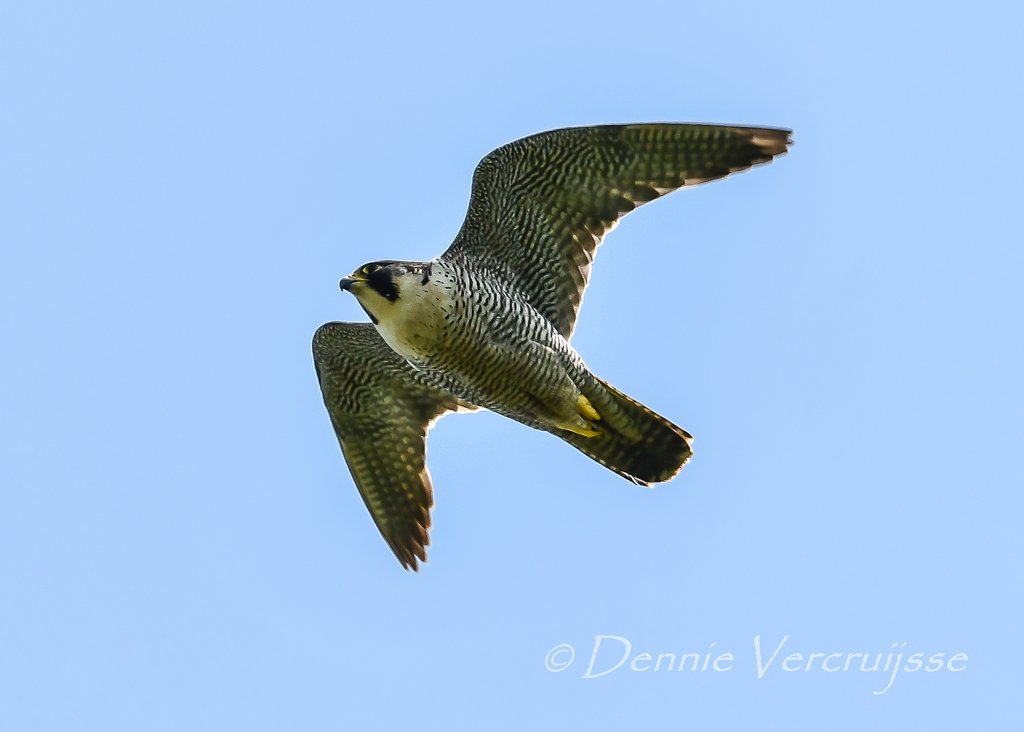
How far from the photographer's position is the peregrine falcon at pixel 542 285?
12.5m

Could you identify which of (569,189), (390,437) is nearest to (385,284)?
(569,189)

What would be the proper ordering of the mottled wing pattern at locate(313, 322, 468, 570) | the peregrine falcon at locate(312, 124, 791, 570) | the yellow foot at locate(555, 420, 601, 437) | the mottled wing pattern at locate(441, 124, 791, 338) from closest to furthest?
1. the peregrine falcon at locate(312, 124, 791, 570)
2. the mottled wing pattern at locate(441, 124, 791, 338)
3. the yellow foot at locate(555, 420, 601, 437)
4. the mottled wing pattern at locate(313, 322, 468, 570)

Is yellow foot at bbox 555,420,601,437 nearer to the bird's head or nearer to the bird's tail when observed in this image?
the bird's tail

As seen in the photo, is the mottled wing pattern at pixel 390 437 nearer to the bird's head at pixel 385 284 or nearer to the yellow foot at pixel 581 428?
the yellow foot at pixel 581 428

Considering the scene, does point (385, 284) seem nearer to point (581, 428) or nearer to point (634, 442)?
point (581, 428)

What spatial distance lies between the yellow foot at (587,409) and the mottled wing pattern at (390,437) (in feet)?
4.71


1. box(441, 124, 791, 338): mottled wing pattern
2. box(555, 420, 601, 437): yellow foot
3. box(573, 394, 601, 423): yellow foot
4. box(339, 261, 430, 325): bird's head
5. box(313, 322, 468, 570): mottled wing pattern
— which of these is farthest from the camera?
box(313, 322, 468, 570): mottled wing pattern

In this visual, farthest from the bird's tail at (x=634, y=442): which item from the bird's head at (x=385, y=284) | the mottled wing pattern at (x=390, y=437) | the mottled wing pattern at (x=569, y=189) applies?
the bird's head at (x=385, y=284)

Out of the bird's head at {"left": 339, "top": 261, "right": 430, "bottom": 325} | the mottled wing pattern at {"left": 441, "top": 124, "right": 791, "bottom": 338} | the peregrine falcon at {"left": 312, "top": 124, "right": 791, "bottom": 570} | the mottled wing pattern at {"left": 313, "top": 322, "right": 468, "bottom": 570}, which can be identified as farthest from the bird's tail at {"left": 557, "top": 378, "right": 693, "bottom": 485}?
the bird's head at {"left": 339, "top": 261, "right": 430, "bottom": 325}

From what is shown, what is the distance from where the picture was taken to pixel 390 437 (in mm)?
14367

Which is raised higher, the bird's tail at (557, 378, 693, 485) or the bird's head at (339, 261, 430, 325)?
the bird's tail at (557, 378, 693, 485)

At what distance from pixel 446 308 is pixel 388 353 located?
1.58 meters

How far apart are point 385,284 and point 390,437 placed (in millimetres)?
2342

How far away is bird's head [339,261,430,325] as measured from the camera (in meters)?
12.4
